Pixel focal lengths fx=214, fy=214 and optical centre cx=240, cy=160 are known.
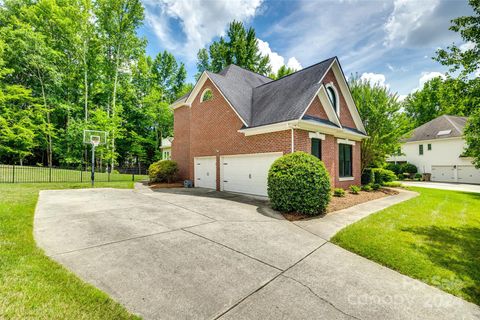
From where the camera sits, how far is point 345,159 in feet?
45.1

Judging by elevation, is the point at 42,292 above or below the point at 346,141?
below

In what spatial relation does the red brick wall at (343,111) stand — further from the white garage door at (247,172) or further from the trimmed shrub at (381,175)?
the white garage door at (247,172)

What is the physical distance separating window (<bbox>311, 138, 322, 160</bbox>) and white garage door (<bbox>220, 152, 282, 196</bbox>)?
2156 millimetres

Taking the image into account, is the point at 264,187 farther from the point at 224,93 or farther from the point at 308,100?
the point at 224,93

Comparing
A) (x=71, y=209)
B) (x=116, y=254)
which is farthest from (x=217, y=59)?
(x=116, y=254)

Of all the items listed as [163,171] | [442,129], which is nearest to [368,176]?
[163,171]

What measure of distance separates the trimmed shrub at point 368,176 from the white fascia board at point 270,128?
32.0 ft

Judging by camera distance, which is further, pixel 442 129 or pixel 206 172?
pixel 442 129

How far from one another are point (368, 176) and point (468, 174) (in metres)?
17.8

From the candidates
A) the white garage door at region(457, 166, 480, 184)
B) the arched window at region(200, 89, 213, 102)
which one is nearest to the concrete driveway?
the arched window at region(200, 89, 213, 102)

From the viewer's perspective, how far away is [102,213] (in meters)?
7.08

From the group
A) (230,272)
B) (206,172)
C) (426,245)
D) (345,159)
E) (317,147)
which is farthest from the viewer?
(206,172)

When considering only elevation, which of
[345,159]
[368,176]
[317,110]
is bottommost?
[368,176]

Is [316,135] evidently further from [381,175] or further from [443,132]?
[443,132]
